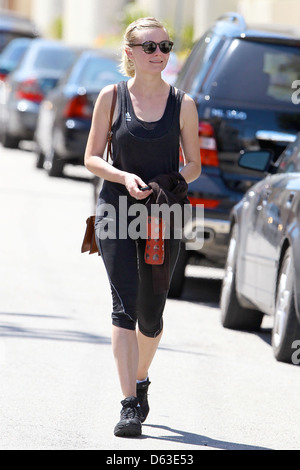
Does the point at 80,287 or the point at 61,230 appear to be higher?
the point at 80,287

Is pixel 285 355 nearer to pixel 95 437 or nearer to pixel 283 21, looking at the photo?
pixel 95 437

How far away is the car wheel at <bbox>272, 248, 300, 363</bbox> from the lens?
7898mm

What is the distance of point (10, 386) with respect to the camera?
23.2 ft

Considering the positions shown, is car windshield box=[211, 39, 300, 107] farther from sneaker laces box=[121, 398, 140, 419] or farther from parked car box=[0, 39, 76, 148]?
parked car box=[0, 39, 76, 148]

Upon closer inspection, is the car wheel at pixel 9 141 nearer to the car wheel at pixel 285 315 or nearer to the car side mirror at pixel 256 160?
the car side mirror at pixel 256 160

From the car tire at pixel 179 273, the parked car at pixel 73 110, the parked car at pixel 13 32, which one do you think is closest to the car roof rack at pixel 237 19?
the car tire at pixel 179 273

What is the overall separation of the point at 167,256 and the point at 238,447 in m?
0.89

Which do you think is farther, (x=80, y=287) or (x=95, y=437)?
(x=80, y=287)

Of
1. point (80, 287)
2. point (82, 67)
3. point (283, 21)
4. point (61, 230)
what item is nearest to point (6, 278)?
point (80, 287)

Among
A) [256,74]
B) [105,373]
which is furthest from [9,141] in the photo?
[105,373]

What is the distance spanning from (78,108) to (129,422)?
12.8 meters

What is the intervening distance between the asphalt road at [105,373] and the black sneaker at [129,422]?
0.15 ft

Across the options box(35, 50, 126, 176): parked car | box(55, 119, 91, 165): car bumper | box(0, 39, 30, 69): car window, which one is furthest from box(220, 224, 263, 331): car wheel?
box(0, 39, 30, 69): car window

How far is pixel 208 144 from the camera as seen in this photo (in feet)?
33.8
